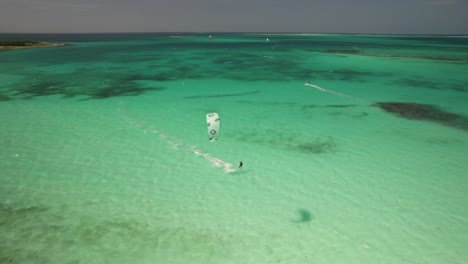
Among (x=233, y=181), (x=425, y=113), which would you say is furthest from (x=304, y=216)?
(x=425, y=113)

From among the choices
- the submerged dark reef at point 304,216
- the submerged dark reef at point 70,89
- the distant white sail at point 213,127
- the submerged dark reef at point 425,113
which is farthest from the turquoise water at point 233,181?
the submerged dark reef at point 70,89

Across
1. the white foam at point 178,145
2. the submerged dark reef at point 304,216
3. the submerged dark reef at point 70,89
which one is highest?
the submerged dark reef at point 70,89

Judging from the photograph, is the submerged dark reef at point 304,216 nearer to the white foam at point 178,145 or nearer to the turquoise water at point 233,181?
the turquoise water at point 233,181

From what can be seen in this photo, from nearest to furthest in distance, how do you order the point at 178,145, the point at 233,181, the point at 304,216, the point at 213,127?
the point at 304,216 → the point at 233,181 → the point at 178,145 → the point at 213,127

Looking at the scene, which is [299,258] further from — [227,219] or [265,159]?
[265,159]

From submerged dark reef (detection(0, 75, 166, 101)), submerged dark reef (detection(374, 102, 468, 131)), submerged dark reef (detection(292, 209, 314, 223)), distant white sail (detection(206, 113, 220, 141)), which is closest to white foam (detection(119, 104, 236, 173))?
distant white sail (detection(206, 113, 220, 141))

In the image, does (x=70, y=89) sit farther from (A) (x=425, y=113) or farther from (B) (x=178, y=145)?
(A) (x=425, y=113)
